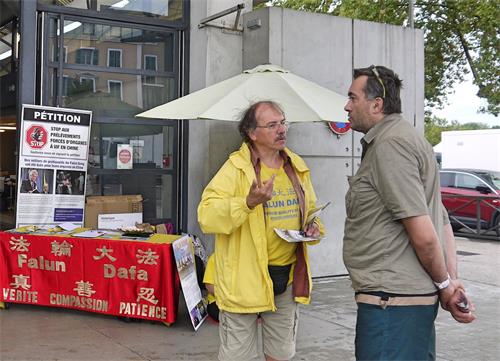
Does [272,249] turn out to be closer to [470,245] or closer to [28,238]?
[28,238]

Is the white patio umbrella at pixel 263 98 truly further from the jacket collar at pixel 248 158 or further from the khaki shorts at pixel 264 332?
the khaki shorts at pixel 264 332

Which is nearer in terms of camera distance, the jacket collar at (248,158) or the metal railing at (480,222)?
the jacket collar at (248,158)

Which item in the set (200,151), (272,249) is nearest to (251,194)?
(272,249)

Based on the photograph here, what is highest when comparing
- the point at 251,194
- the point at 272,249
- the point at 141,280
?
the point at 251,194

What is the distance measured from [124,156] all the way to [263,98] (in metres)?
2.54

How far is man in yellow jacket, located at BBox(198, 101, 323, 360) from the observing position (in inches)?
127

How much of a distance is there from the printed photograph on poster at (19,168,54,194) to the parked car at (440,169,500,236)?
32.4 feet

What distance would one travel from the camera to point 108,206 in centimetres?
693

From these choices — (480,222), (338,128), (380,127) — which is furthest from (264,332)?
(480,222)

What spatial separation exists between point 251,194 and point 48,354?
264 cm

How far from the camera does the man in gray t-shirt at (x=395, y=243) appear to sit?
256cm

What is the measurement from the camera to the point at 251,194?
2990mm

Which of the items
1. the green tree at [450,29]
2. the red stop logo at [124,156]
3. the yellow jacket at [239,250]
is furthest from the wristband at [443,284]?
the green tree at [450,29]

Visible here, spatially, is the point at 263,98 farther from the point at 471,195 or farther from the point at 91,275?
the point at 471,195
